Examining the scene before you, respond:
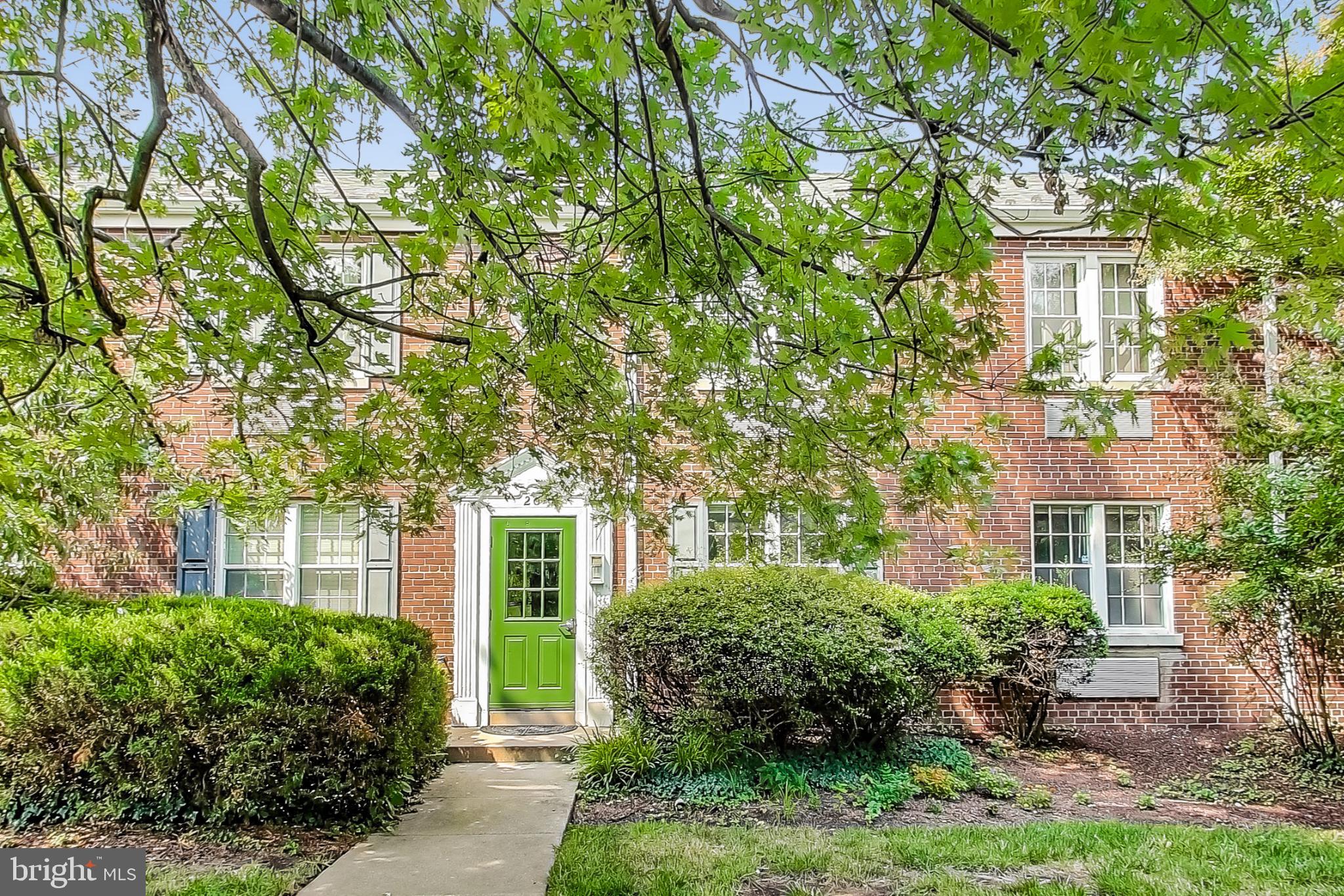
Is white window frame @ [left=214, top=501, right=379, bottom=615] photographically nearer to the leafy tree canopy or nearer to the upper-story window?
the leafy tree canopy

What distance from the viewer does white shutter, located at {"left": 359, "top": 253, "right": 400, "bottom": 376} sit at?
439cm

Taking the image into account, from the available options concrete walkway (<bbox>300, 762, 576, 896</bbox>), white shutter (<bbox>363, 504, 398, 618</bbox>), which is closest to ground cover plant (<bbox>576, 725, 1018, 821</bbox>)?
concrete walkway (<bbox>300, 762, 576, 896</bbox>)

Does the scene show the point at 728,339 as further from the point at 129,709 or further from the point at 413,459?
the point at 129,709

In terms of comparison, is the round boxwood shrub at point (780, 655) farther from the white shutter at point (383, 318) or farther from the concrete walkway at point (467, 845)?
the white shutter at point (383, 318)

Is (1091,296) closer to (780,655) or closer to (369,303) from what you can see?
(780,655)

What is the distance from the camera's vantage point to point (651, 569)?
9188mm

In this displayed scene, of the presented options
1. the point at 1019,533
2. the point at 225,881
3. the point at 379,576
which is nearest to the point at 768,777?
the point at 225,881

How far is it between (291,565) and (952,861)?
7285mm

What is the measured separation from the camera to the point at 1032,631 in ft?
26.4

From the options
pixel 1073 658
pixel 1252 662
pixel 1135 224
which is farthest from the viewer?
pixel 1252 662

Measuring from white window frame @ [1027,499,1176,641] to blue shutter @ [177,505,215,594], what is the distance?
29.6ft

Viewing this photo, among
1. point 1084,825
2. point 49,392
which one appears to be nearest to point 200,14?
point 49,392

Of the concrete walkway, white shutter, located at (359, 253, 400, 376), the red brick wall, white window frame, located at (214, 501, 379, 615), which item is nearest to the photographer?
white shutter, located at (359, 253, 400, 376)

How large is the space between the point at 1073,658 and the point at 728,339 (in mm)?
6234
